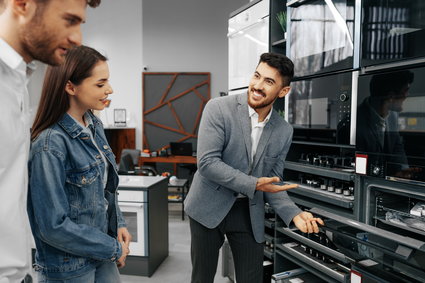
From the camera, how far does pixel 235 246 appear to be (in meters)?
1.96

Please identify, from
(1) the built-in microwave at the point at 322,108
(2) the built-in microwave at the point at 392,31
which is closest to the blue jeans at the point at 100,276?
(1) the built-in microwave at the point at 322,108

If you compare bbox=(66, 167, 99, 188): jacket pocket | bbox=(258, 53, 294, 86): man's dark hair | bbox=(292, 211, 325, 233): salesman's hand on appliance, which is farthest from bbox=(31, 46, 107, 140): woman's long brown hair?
bbox=(292, 211, 325, 233): salesman's hand on appliance

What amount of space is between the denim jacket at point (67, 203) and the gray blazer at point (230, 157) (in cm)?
66

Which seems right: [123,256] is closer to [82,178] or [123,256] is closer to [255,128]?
[82,178]

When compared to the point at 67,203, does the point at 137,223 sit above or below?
below

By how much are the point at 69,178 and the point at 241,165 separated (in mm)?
986

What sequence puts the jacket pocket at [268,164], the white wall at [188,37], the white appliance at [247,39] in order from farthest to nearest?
the white wall at [188,37] < the white appliance at [247,39] < the jacket pocket at [268,164]

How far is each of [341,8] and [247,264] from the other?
1628 millimetres

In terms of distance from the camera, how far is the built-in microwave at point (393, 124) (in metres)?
1.50

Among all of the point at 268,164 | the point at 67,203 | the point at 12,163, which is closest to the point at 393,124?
the point at 268,164

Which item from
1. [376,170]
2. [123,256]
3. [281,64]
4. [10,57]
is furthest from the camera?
[281,64]

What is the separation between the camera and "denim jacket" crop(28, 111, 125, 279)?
1.07 meters

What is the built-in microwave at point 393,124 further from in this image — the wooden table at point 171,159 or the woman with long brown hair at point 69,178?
the wooden table at point 171,159

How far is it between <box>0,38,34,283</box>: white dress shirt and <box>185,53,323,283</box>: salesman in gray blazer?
1.07m
